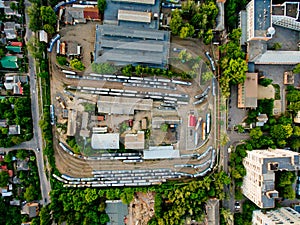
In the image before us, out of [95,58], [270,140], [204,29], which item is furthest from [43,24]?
[270,140]

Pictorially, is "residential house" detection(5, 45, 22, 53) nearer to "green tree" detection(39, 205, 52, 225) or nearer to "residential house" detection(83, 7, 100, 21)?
"residential house" detection(83, 7, 100, 21)

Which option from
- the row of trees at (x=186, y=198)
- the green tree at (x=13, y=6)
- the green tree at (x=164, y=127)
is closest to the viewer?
the green tree at (x=13, y=6)

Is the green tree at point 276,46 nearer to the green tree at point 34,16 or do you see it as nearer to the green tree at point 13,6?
the green tree at point 34,16

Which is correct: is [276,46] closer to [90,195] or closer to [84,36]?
[84,36]

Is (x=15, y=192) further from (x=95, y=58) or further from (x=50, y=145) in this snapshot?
(x=95, y=58)

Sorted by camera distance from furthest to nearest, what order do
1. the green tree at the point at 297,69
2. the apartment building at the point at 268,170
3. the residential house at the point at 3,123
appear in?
the green tree at the point at 297,69 < the residential house at the point at 3,123 < the apartment building at the point at 268,170

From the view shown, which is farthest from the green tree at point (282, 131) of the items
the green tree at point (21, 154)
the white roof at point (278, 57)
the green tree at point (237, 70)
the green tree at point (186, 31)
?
the green tree at point (21, 154)
